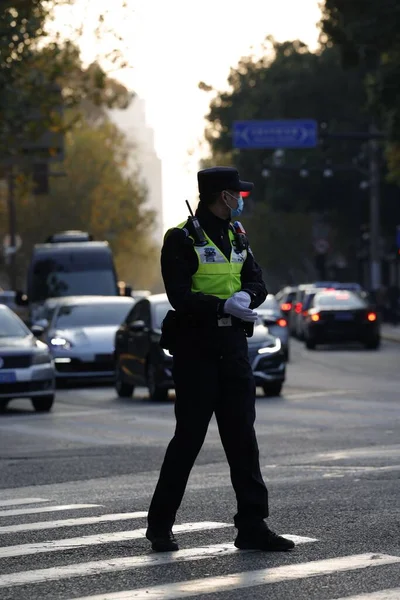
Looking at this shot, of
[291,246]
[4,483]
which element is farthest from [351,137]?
[291,246]

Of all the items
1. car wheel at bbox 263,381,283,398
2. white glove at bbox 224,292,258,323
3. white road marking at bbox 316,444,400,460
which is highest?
white glove at bbox 224,292,258,323

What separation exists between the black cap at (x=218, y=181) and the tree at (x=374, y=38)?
30.1 meters

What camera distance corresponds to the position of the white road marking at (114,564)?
7.76m

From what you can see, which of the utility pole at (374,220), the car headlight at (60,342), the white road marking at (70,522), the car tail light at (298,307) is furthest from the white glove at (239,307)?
the utility pole at (374,220)

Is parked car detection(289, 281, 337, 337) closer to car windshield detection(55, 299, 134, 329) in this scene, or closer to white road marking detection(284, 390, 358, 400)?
car windshield detection(55, 299, 134, 329)

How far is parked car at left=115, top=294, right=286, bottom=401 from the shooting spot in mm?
22984

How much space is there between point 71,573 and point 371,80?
116 ft

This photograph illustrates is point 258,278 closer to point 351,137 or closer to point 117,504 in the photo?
point 117,504

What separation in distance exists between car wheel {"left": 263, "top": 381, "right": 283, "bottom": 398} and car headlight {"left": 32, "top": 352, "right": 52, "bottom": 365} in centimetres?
316

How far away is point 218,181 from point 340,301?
3432cm

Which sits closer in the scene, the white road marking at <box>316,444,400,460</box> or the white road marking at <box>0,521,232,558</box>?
the white road marking at <box>0,521,232,558</box>

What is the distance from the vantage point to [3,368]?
71.2ft

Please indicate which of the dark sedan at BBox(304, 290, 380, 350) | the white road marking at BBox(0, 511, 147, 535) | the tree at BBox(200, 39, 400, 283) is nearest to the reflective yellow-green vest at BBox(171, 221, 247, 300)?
the white road marking at BBox(0, 511, 147, 535)

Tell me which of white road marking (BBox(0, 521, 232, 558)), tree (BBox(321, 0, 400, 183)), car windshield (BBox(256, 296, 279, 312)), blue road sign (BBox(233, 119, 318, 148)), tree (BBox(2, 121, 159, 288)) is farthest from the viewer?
tree (BBox(2, 121, 159, 288))
